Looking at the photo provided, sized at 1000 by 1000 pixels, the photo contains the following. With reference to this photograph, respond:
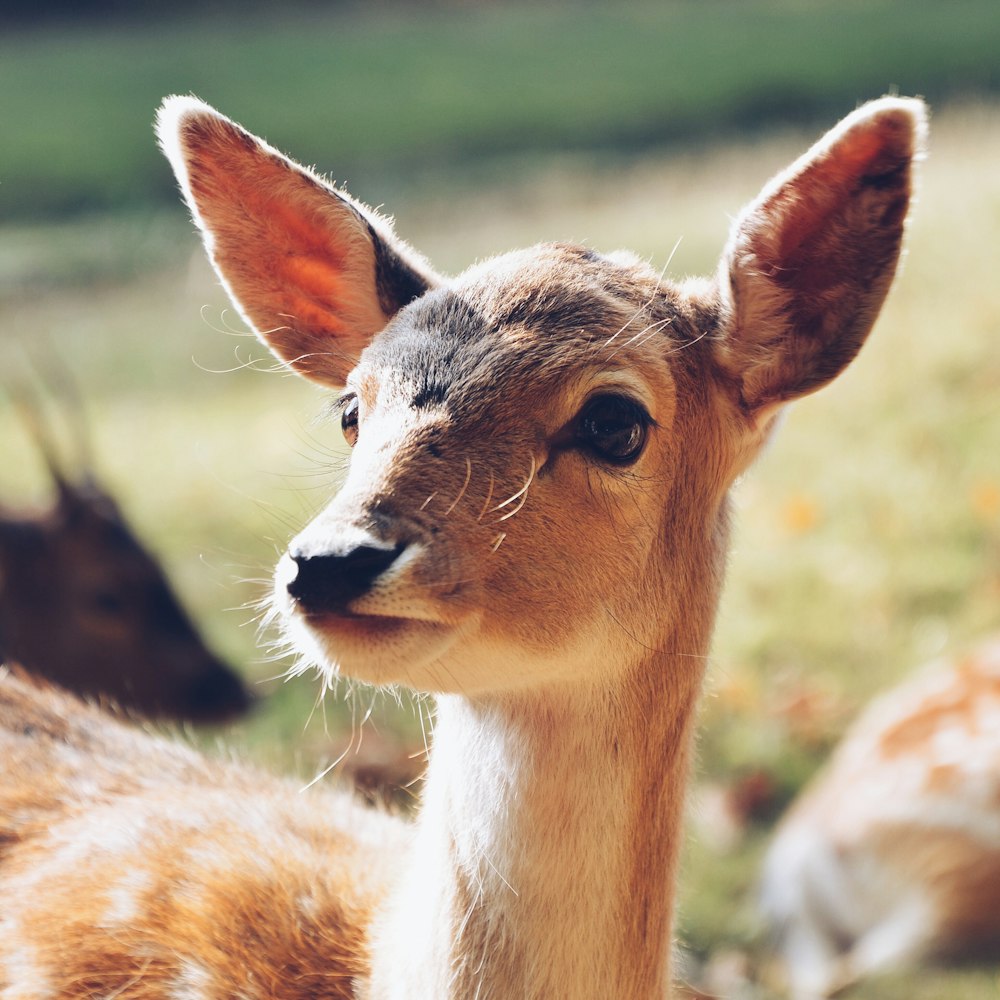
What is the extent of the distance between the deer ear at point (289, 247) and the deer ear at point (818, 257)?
55 centimetres

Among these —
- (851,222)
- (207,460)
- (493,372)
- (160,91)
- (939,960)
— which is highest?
(160,91)

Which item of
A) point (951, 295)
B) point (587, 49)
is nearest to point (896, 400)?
point (951, 295)

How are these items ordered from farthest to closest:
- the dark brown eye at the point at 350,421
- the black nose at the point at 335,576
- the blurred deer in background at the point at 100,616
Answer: the blurred deer in background at the point at 100,616, the dark brown eye at the point at 350,421, the black nose at the point at 335,576

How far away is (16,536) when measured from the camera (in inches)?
185

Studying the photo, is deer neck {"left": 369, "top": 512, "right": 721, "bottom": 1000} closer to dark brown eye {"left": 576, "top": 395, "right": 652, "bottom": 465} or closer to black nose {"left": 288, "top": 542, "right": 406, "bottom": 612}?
dark brown eye {"left": 576, "top": 395, "right": 652, "bottom": 465}

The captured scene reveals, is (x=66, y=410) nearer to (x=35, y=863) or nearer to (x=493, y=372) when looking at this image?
(x=35, y=863)

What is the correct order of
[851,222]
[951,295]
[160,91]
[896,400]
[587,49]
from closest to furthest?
[851,222]
[896,400]
[951,295]
[160,91]
[587,49]

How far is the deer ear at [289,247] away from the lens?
2229 mm

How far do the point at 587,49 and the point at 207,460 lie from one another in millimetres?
5055

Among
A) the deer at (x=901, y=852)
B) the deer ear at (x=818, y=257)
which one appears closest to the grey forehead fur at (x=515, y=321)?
the deer ear at (x=818, y=257)

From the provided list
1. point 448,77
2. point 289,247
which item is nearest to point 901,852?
point 289,247

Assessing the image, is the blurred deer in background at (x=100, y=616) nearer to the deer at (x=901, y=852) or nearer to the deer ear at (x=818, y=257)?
the deer at (x=901, y=852)

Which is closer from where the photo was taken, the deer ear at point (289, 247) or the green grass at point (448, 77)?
the deer ear at point (289, 247)

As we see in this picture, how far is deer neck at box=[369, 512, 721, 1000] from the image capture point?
1990 mm
